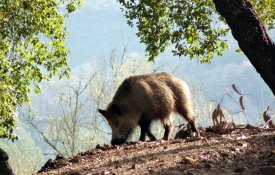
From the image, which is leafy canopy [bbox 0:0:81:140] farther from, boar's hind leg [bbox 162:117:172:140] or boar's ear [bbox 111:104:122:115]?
boar's hind leg [bbox 162:117:172:140]

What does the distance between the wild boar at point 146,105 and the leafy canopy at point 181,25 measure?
638mm

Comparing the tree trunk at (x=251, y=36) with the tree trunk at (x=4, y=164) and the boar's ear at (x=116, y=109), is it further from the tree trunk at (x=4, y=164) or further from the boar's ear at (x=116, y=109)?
the boar's ear at (x=116, y=109)

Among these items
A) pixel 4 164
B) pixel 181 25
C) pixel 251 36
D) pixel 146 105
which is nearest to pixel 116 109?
pixel 146 105

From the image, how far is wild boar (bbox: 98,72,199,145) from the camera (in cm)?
1046

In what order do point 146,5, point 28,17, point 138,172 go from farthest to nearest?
point 28,17, point 146,5, point 138,172

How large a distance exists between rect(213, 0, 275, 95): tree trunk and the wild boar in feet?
14.4

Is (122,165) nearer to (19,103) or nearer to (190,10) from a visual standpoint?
(190,10)

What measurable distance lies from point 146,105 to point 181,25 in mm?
1946

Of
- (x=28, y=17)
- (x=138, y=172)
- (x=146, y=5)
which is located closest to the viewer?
(x=138, y=172)

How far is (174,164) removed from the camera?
5.32m

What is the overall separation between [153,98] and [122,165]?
4.60 m

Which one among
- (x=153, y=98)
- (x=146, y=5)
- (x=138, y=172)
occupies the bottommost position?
(x=138, y=172)

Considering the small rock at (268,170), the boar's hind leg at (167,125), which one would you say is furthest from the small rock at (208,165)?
the boar's hind leg at (167,125)

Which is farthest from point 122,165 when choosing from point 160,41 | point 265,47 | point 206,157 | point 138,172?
point 160,41
